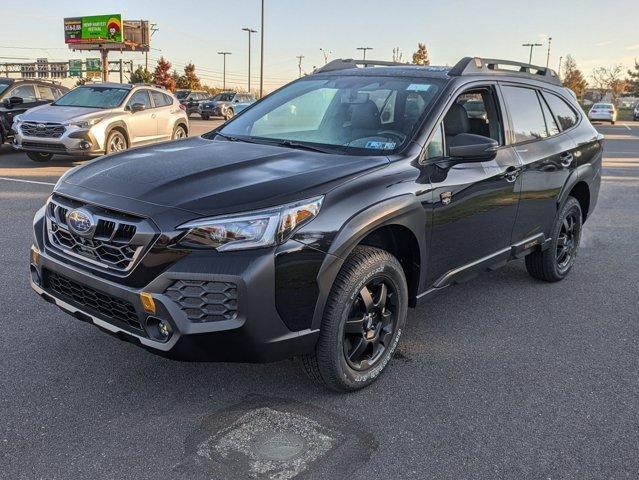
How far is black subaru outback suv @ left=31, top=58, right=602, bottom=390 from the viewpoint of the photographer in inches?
105

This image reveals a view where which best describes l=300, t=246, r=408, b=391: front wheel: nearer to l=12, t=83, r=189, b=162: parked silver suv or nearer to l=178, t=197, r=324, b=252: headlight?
l=178, t=197, r=324, b=252: headlight

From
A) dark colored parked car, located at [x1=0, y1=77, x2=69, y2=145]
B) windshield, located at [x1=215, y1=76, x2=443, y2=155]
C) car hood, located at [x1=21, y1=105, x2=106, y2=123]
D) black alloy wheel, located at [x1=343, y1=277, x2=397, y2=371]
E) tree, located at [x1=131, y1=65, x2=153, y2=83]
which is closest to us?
black alloy wheel, located at [x1=343, y1=277, x2=397, y2=371]

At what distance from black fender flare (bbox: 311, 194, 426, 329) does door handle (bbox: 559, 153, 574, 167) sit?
2119 mm

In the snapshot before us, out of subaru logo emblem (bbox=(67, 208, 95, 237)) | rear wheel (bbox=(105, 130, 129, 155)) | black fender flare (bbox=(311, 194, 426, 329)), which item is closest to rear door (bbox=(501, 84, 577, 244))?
black fender flare (bbox=(311, 194, 426, 329))

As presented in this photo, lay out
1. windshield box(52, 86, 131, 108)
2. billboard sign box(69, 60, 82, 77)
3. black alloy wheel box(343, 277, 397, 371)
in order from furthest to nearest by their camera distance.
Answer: billboard sign box(69, 60, 82, 77)
windshield box(52, 86, 131, 108)
black alloy wheel box(343, 277, 397, 371)

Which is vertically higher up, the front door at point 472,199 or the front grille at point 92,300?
the front door at point 472,199

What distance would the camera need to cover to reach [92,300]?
2967 millimetres

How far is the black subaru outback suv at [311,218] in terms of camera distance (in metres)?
2.68

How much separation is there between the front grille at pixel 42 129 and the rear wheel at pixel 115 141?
2.90ft

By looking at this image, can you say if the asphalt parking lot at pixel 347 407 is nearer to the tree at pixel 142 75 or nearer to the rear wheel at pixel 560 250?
the rear wheel at pixel 560 250

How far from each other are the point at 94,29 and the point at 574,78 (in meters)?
68.8

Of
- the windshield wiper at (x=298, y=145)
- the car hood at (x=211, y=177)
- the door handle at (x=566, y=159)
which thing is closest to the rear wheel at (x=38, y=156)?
the car hood at (x=211, y=177)

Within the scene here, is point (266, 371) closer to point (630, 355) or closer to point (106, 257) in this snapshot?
point (106, 257)

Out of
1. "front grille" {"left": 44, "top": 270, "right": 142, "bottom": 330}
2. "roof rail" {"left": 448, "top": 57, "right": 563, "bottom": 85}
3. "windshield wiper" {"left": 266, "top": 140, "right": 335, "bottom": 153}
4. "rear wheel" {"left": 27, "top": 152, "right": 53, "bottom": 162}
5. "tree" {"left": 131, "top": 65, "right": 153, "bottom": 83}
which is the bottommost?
"rear wheel" {"left": 27, "top": 152, "right": 53, "bottom": 162}
